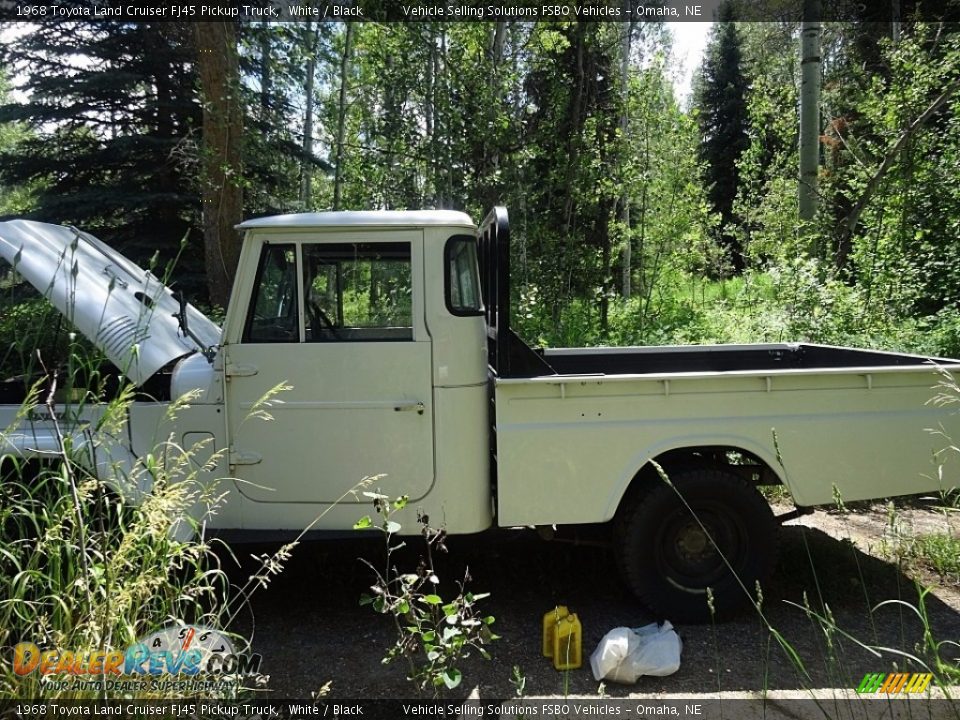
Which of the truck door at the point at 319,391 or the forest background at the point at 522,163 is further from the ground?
the forest background at the point at 522,163

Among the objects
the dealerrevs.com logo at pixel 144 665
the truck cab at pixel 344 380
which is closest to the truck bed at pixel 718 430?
the truck cab at pixel 344 380

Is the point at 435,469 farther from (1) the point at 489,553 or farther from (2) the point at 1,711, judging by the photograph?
(2) the point at 1,711

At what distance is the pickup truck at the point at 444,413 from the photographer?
3318 mm

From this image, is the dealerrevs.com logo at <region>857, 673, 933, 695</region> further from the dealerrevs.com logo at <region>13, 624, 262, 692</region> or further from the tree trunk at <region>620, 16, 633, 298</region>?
the tree trunk at <region>620, 16, 633, 298</region>

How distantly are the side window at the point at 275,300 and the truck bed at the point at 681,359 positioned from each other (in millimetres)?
1981

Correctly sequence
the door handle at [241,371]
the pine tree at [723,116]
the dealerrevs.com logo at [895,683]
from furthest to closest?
the pine tree at [723,116], the door handle at [241,371], the dealerrevs.com logo at [895,683]

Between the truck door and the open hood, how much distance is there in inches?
18.7

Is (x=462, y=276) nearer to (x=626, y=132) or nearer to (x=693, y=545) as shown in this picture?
(x=693, y=545)

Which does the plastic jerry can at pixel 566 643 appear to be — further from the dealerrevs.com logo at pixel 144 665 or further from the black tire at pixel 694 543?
the dealerrevs.com logo at pixel 144 665

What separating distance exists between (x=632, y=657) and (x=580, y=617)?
71 centimetres

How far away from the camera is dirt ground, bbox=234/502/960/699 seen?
3004 millimetres

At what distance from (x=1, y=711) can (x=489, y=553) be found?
9.40 feet

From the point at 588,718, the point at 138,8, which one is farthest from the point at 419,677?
the point at 138,8

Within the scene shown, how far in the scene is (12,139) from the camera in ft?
62.4
